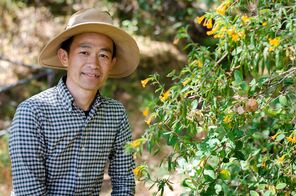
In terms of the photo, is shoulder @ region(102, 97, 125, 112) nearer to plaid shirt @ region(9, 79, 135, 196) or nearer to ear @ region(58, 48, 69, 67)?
plaid shirt @ region(9, 79, 135, 196)

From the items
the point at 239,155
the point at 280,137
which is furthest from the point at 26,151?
the point at 280,137

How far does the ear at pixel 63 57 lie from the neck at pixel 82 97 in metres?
0.13

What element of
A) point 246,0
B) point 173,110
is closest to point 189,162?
point 173,110

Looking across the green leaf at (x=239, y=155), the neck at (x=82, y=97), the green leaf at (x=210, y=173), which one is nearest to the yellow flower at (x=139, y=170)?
the green leaf at (x=210, y=173)

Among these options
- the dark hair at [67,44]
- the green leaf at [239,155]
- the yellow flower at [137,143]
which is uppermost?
the dark hair at [67,44]

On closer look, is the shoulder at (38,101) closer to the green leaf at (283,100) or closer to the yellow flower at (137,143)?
the yellow flower at (137,143)

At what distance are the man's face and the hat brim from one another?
33mm

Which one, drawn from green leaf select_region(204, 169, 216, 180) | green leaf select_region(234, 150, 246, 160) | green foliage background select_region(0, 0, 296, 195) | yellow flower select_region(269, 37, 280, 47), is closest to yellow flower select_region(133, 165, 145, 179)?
green foliage background select_region(0, 0, 296, 195)

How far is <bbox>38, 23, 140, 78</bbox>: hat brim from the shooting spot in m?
2.46

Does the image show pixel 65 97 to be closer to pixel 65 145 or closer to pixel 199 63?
pixel 65 145

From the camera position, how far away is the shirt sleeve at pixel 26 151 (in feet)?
7.49

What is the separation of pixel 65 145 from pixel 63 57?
382 mm

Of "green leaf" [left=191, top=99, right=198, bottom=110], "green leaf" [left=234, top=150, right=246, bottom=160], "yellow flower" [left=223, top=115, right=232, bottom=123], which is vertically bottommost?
"green leaf" [left=234, top=150, right=246, bottom=160]

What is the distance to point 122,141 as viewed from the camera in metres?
2.60
